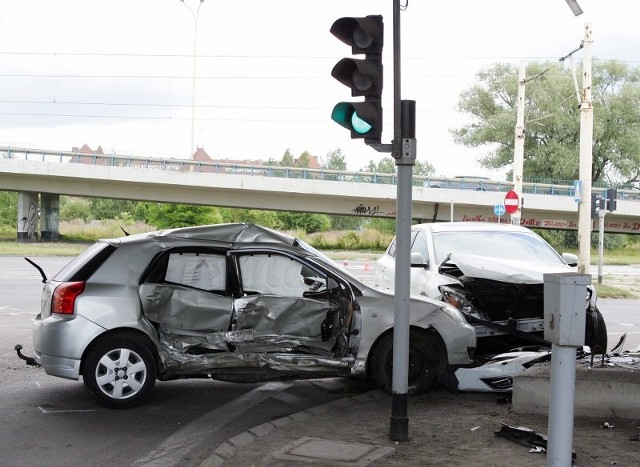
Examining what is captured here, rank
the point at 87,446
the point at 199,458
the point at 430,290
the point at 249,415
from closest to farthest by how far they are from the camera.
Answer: the point at 199,458
the point at 87,446
the point at 249,415
the point at 430,290

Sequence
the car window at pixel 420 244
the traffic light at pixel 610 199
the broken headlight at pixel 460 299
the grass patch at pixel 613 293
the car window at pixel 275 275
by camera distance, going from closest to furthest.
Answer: the car window at pixel 275 275
the broken headlight at pixel 460 299
the car window at pixel 420 244
the grass patch at pixel 613 293
the traffic light at pixel 610 199

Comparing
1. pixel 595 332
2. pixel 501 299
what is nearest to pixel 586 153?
pixel 595 332

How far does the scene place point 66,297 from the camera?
7645 mm

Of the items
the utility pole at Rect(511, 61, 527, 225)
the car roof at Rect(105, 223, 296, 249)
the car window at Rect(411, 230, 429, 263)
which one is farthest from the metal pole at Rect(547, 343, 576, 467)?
the utility pole at Rect(511, 61, 527, 225)

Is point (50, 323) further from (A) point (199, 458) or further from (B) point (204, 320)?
(A) point (199, 458)

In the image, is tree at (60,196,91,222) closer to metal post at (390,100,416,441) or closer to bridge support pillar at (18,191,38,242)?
bridge support pillar at (18,191,38,242)

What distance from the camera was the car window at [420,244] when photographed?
11535mm

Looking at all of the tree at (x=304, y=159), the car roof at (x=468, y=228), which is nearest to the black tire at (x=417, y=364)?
the car roof at (x=468, y=228)

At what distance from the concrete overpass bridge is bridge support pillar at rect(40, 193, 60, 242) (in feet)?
6.07

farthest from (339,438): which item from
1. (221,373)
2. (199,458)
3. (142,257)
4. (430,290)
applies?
(430,290)

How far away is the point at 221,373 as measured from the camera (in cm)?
776

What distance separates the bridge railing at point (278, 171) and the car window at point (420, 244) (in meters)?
37.3

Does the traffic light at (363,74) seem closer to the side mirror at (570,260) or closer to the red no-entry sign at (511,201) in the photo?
the side mirror at (570,260)

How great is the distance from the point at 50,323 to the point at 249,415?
204 cm
